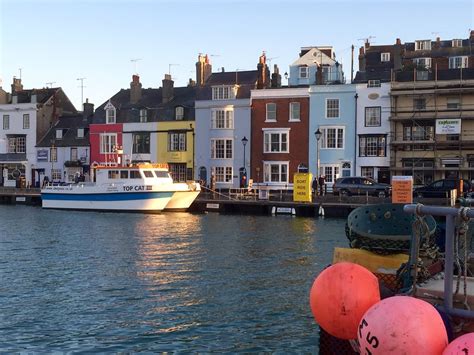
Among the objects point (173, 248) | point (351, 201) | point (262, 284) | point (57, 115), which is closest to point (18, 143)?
point (57, 115)

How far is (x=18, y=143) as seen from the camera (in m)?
69.4

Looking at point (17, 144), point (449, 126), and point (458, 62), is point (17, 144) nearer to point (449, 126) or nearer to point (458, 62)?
point (449, 126)

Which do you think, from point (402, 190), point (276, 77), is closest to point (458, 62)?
point (276, 77)

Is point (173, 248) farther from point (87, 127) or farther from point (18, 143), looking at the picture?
point (18, 143)

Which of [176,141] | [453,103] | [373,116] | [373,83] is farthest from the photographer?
[176,141]

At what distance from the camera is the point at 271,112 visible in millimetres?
55469

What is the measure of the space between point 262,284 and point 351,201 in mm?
25329

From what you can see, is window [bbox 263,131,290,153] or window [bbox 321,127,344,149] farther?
window [bbox 263,131,290,153]

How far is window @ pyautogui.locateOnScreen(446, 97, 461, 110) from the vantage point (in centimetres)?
5000

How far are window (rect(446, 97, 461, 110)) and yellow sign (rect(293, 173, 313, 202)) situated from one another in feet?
51.8

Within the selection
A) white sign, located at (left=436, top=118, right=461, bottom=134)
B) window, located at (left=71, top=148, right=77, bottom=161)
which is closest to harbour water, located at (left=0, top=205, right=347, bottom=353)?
white sign, located at (left=436, top=118, right=461, bottom=134)

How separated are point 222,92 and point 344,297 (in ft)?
172

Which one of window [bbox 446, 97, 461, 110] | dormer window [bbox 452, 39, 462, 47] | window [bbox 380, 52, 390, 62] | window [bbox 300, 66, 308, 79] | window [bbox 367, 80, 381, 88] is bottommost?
window [bbox 446, 97, 461, 110]

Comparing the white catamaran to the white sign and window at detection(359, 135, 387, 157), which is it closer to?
window at detection(359, 135, 387, 157)
